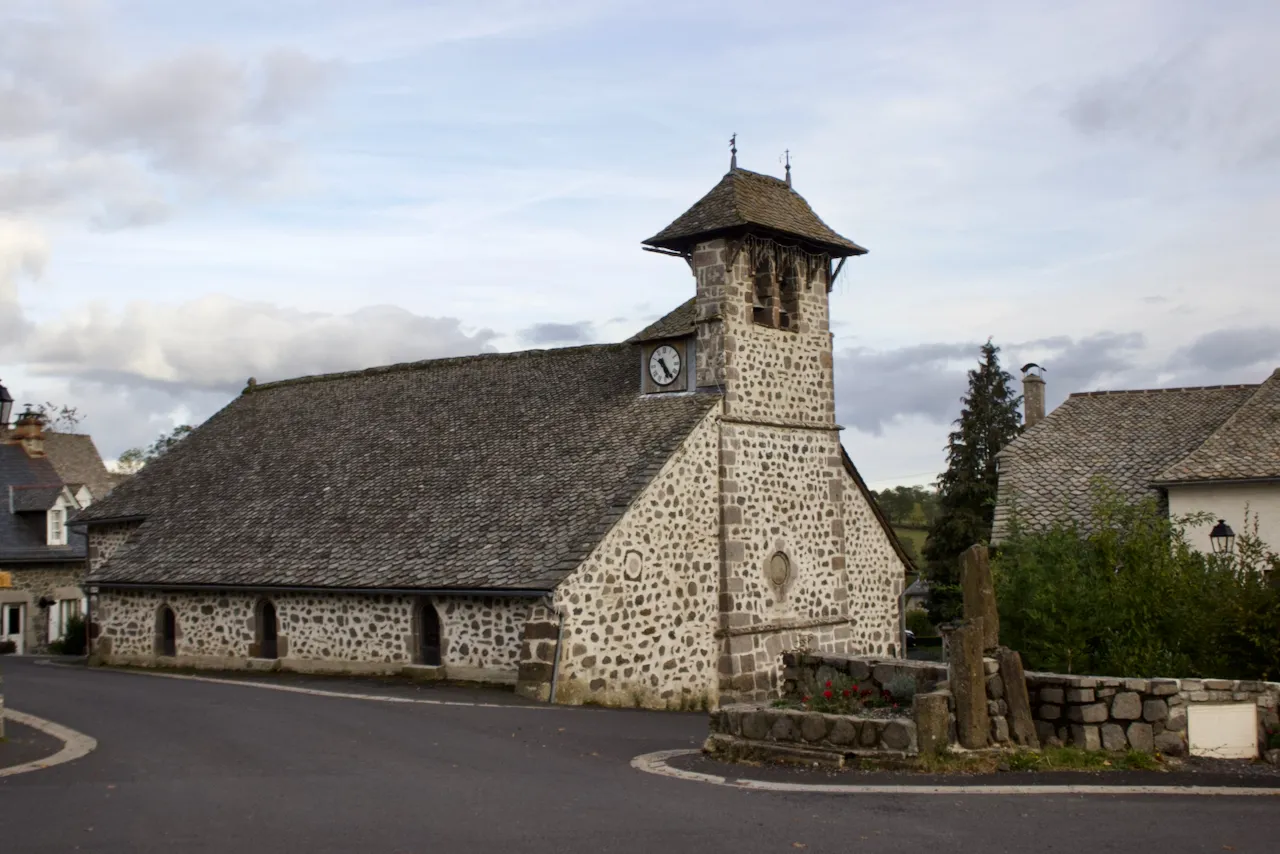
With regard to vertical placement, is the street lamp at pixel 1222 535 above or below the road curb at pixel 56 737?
above

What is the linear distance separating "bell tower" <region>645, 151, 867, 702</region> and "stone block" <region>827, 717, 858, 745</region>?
33.8 feet

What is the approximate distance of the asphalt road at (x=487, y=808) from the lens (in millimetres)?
8969

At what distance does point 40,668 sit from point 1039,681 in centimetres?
2378

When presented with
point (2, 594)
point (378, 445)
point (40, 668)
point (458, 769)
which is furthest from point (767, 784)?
point (2, 594)

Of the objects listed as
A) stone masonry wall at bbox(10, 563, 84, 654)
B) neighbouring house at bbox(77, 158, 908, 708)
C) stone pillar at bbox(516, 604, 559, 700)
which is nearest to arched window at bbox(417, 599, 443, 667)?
neighbouring house at bbox(77, 158, 908, 708)

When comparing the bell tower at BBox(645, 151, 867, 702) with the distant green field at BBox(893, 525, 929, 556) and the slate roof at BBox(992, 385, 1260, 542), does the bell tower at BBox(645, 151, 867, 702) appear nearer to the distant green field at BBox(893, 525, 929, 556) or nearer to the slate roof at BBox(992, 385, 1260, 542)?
the slate roof at BBox(992, 385, 1260, 542)

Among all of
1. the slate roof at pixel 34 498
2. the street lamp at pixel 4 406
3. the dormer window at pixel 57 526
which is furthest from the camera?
the dormer window at pixel 57 526

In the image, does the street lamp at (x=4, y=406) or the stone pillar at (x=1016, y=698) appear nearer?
the stone pillar at (x=1016, y=698)

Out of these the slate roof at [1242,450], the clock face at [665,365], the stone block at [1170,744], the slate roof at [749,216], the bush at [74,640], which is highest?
the slate roof at [749,216]

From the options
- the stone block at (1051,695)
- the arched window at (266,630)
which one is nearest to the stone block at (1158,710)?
the stone block at (1051,695)

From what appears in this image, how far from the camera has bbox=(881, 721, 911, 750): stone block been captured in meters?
11.8

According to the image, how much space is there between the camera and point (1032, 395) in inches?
1394

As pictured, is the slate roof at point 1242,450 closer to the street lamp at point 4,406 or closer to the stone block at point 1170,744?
the stone block at point 1170,744

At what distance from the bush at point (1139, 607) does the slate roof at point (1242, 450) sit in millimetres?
9949
